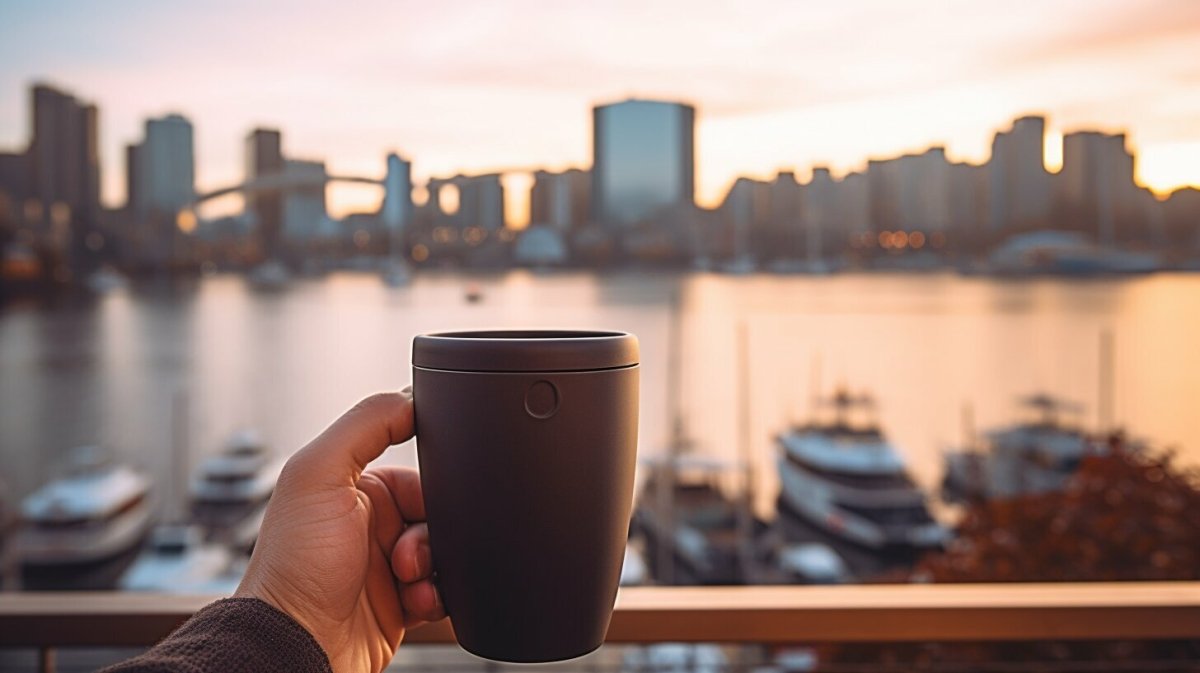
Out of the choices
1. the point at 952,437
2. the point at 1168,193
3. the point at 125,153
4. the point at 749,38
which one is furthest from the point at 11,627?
the point at 952,437

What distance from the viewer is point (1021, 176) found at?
4000 millimetres

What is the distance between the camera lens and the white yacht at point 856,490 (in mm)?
13141

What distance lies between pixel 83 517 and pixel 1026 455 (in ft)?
42.4

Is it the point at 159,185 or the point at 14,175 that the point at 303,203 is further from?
the point at 14,175

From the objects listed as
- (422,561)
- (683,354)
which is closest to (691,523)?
(683,354)

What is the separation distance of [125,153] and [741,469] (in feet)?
29.0

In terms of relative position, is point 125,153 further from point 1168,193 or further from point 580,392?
point 580,392

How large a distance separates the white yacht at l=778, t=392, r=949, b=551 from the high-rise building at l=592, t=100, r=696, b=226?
10262mm

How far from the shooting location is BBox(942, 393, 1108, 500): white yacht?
1269cm

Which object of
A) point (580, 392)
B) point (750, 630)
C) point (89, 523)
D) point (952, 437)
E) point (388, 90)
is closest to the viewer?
point (580, 392)

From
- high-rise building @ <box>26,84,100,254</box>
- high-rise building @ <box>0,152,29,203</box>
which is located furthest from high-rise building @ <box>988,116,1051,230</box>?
high-rise building @ <box>26,84,100,254</box>

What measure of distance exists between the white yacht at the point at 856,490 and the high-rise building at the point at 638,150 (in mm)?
10262

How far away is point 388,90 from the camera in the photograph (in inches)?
403

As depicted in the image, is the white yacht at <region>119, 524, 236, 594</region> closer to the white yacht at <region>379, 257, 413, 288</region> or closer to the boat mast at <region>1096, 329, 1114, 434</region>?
the white yacht at <region>379, 257, 413, 288</region>
